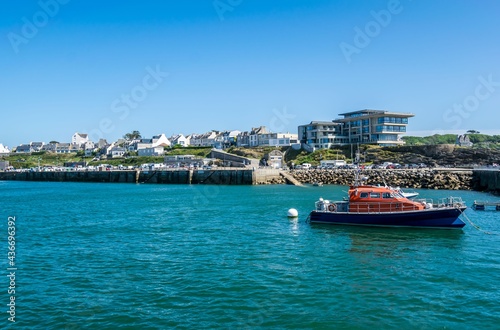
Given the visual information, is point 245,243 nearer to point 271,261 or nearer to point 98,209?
point 271,261

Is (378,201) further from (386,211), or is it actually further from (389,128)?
(389,128)

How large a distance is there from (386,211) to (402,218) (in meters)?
1.28

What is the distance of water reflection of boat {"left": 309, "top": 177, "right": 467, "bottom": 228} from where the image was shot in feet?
99.9

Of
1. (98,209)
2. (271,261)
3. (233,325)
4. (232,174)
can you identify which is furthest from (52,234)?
(232,174)

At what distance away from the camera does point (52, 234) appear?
3072 cm

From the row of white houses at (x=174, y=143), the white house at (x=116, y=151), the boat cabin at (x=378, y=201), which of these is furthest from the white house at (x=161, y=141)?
the boat cabin at (x=378, y=201)

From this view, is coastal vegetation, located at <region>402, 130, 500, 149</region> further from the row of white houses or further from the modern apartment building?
the row of white houses

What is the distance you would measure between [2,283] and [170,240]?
10.9m

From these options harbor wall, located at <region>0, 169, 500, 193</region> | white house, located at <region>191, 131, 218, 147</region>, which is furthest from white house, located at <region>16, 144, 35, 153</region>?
harbor wall, located at <region>0, 169, 500, 193</region>

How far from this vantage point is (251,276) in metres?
19.8

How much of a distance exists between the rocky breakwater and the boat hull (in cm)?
2925

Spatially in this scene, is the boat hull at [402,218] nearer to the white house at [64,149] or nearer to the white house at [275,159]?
the white house at [275,159]

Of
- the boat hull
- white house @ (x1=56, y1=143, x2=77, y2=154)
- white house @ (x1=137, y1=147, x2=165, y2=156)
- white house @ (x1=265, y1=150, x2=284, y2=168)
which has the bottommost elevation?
the boat hull

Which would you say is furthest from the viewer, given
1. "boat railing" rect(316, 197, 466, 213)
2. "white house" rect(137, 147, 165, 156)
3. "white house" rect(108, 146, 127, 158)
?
"white house" rect(108, 146, 127, 158)
